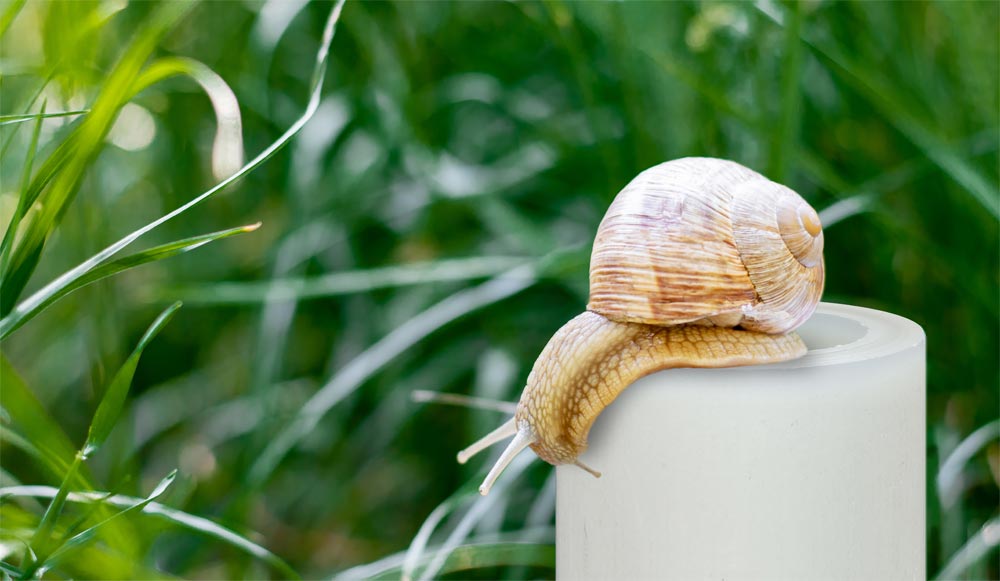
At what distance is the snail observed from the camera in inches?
23.5

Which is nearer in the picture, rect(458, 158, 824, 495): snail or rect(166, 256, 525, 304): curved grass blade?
rect(458, 158, 824, 495): snail

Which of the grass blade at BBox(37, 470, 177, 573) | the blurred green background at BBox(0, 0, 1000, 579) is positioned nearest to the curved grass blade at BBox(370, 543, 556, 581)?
the blurred green background at BBox(0, 0, 1000, 579)

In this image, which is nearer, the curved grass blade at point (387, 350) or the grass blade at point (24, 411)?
the grass blade at point (24, 411)

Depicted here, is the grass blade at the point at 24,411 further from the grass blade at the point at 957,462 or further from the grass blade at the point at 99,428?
the grass blade at the point at 957,462

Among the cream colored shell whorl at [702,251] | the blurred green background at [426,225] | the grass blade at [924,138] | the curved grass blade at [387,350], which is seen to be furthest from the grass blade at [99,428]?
the grass blade at [924,138]

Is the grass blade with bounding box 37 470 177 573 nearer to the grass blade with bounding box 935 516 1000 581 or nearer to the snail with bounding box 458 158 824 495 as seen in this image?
the snail with bounding box 458 158 824 495

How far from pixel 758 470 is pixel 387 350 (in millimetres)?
556

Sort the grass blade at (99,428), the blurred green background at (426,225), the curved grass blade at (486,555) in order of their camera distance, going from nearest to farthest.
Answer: the grass blade at (99,428)
the curved grass blade at (486,555)
the blurred green background at (426,225)

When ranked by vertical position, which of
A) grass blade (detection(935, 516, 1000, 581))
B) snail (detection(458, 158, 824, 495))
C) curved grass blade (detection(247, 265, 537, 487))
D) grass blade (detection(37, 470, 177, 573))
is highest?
snail (detection(458, 158, 824, 495))

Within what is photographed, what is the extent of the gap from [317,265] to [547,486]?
1.56ft

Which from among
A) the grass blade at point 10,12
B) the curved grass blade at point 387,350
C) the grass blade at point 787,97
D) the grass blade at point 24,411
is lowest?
the curved grass blade at point 387,350

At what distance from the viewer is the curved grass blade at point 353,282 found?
1036 mm

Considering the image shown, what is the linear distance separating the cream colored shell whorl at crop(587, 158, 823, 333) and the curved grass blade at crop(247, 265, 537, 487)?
364 mm

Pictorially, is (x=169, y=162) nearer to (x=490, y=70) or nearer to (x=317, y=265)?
(x=317, y=265)
